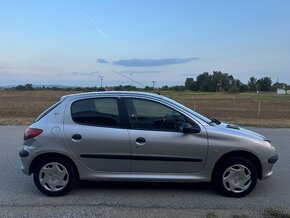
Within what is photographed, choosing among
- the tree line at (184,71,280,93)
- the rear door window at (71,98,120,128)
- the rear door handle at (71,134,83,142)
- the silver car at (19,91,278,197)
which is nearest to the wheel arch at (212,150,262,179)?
the silver car at (19,91,278,197)

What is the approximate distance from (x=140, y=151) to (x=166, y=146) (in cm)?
38

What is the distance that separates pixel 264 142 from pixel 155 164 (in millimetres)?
1658

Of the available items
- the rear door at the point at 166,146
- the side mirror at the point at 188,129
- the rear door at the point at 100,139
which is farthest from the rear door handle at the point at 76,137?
the side mirror at the point at 188,129

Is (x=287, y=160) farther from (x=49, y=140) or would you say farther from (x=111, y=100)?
(x=49, y=140)

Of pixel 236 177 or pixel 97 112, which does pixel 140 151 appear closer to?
pixel 97 112

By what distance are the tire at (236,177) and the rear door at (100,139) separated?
136 centimetres

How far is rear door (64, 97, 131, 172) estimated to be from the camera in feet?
19.0

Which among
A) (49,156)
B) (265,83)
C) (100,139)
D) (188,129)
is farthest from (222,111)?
(265,83)

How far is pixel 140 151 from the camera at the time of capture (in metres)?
5.80

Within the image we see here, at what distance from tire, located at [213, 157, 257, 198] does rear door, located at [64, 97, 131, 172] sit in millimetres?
1357

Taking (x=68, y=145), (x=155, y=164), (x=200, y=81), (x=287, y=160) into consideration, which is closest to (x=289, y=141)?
(x=287, y=160)

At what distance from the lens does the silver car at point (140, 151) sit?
5785 mm

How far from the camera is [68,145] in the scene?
19.1 feet

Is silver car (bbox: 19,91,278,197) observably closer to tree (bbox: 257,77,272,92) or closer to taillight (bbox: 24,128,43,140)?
taillight (bbox: 24,128,43,140)
